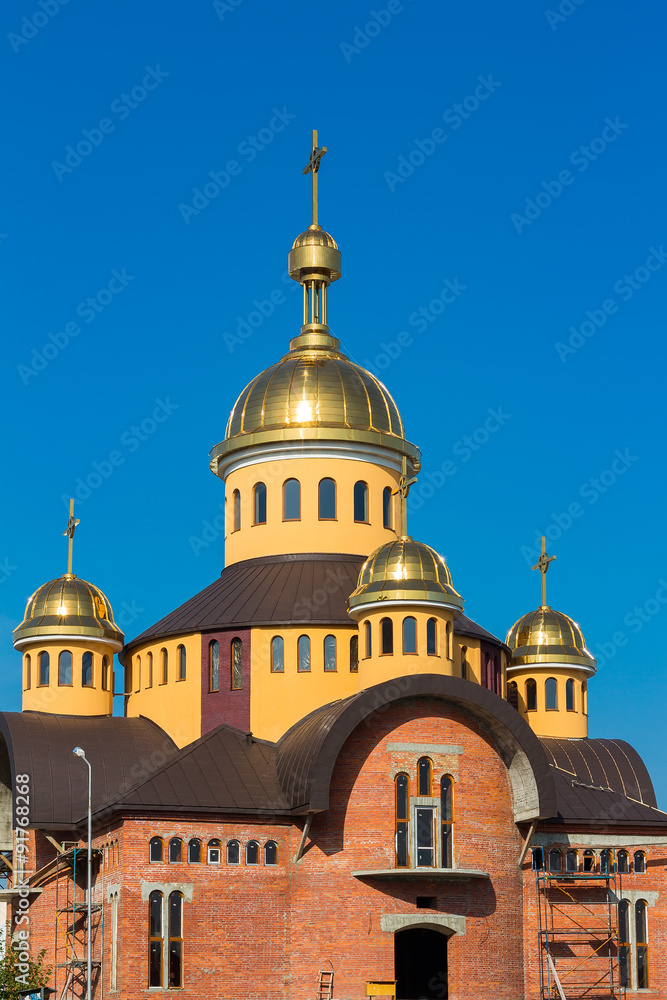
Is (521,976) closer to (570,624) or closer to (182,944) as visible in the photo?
(182,944)

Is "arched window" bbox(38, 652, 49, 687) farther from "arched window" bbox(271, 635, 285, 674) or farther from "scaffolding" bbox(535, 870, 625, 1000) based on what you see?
"scaffolding" bbox(535, 870, 625, 1000)

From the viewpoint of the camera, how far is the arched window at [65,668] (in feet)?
151

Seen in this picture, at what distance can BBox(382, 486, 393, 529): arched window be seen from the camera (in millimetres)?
46250

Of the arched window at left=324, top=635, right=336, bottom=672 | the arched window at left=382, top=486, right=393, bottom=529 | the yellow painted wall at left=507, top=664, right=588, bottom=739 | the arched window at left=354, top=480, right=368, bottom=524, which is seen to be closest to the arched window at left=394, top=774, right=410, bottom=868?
the arched window at left=324, top=635, right=336, bottom=672

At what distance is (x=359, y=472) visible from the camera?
46.0m

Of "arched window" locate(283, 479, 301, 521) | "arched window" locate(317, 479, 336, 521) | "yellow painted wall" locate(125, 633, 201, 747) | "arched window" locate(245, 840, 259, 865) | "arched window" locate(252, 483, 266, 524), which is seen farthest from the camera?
"arched window" locate(252, 483, 266, 524)

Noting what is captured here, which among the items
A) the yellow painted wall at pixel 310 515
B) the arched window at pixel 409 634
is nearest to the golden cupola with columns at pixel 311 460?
the yellow painted wall at pixel 310 515

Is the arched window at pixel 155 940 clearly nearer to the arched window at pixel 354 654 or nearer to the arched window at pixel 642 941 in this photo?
the arched window at pixel 354 654

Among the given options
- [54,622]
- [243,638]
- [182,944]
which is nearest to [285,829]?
[182,944]

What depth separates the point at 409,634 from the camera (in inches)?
1569

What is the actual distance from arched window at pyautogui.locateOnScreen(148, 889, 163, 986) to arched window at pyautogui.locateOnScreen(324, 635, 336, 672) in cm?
788

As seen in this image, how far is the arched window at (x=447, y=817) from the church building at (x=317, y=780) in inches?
2.5

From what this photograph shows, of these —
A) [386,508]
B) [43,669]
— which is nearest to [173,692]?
[43,669]

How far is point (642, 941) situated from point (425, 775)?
733cm
